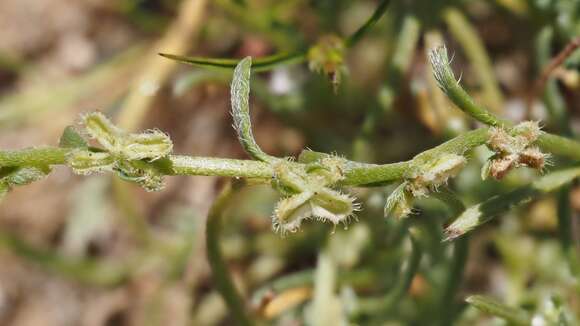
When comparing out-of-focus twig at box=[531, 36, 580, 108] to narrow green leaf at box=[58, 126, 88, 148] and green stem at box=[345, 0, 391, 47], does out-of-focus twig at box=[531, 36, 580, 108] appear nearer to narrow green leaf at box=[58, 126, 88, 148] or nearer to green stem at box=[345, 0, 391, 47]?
green stem at box=[345, 0, 391, 47]

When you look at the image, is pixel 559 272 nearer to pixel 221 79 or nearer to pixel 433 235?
pixel 433 235

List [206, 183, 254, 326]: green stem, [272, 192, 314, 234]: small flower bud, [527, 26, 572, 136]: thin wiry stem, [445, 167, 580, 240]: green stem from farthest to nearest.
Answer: [527, 26, 572, 136]: thin wiry stem < [206, 183, 254, 326]: green stem < [445, 167, 580, 240]: green stem < [272, 192, 314, 234]: small flower bud

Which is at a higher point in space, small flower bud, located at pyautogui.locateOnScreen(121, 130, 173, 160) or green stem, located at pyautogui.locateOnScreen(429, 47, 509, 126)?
green stem, located at pyautogui.locateOnScreen(429, 47, 509, 126)

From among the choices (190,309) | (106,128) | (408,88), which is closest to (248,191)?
(190,309)

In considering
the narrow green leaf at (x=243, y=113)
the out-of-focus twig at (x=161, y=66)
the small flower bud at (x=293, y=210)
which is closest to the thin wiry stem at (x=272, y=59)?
the narrow green leaf at (x=243, y=113)

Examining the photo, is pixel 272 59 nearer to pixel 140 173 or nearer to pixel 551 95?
pixel 140 173

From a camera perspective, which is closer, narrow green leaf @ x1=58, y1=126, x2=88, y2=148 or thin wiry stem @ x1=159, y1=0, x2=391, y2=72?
narrow green leaf @ x1=58, y1=126, x2=88, y2=148

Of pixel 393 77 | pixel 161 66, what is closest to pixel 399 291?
pixel 393 77

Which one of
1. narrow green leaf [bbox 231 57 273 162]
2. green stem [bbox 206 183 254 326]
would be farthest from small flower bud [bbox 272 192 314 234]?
green stem [bbox 206 183 254 326]
